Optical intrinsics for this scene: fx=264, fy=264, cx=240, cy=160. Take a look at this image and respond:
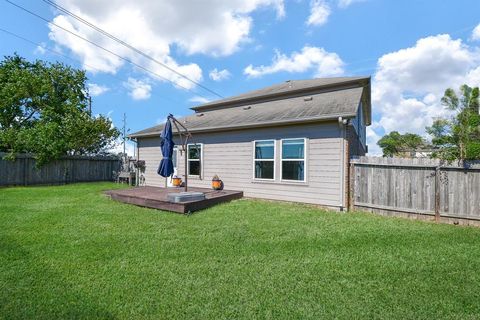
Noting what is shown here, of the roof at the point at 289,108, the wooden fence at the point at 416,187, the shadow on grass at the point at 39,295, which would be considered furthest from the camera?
the roof at the point at 289,108

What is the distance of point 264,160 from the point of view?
8703mm

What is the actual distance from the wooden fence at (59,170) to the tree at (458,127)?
16.2 meters

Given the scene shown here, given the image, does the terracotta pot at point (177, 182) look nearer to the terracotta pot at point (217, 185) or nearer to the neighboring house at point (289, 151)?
the neighboring house at point (289, 151)

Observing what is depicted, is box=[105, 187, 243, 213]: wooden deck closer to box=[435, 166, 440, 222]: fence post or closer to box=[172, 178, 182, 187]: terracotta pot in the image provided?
Result: box=[172, 178, 182, 187]: terracotta pot

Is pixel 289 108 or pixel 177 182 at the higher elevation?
pixel 289 108

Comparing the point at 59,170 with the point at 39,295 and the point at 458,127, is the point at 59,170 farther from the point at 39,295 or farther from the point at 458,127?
the point at 458,127

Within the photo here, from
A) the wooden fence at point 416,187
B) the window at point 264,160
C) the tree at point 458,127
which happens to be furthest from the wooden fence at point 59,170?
the tree at point 458,127

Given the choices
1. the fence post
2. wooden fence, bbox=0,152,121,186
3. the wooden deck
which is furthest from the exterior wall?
wooden fence, bbox=0,152,121,186

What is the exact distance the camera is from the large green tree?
13656mm

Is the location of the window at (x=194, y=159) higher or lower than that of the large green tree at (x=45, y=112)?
lower

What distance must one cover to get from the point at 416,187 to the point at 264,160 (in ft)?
13.8

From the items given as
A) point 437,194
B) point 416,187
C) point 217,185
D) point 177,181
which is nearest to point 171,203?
point 217,185

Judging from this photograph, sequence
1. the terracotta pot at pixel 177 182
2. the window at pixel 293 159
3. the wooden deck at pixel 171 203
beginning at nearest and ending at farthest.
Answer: the wooden deck at pixel 171 203 < the window at pixel 293 159 < the terracotta pot at pixel 177 182

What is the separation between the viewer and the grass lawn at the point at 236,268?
2605 millimetres
